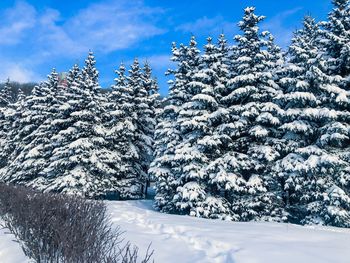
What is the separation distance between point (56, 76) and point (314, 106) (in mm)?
23145

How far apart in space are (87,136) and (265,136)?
42.5ft

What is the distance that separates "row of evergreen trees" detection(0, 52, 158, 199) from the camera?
956 inches

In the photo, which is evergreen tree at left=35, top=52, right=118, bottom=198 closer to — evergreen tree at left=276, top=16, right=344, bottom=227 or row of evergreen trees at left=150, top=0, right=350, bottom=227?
row of evergreen trees at left=150, top=0, right=350, bottom=227

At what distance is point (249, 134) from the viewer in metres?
19.7

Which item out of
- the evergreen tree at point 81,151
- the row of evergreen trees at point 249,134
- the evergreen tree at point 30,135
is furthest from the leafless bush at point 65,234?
the evergreen tree at point 30,135

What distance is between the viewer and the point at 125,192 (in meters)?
27.2

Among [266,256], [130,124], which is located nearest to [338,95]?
[266,256]

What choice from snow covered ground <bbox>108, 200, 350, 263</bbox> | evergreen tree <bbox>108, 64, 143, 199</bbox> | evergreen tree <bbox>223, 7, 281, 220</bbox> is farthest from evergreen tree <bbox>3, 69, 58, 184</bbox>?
snow covered ground <bbox>108, 200, 350, 263</bbox>

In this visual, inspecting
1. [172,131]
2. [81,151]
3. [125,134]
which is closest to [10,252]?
[172,131]

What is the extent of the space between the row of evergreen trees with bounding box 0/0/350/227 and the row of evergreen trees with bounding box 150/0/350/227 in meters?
0.06

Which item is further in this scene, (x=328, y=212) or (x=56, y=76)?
(x=56, y=76)

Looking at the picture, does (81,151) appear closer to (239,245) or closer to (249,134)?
(249,134)

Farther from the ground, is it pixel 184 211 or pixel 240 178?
pixel 240 178

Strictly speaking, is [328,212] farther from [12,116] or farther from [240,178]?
[12,116]
